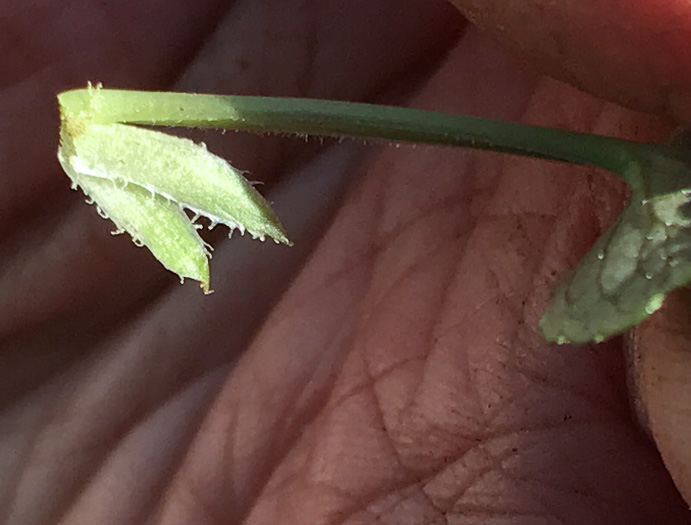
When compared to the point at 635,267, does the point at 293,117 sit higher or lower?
higher

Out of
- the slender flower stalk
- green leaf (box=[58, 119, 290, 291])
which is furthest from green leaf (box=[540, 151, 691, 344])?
green leaf (box=[58, 119, 290, 291])

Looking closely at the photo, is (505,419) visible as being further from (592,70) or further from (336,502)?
(592,70)

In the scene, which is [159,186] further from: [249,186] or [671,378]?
[671,378]

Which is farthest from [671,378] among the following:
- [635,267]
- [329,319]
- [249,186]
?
[329,319]

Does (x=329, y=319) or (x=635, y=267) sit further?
(x=329, y=319)

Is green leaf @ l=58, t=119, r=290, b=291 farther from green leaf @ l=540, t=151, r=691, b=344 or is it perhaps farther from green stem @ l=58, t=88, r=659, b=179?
green leaf @ l=540, t=151, r=691, b=344

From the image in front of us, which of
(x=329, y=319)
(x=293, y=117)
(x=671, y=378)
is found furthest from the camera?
(x=329, y=319)

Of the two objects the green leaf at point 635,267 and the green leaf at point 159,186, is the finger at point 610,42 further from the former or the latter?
the green leaf at point 159,186

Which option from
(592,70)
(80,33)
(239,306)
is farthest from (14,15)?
(592,70)
